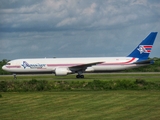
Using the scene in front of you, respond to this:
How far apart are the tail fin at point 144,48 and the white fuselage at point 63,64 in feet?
6.65

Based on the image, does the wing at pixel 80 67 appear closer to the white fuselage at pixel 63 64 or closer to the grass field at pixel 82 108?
the white fuselage at pixel 63 64

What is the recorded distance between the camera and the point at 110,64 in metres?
54.3

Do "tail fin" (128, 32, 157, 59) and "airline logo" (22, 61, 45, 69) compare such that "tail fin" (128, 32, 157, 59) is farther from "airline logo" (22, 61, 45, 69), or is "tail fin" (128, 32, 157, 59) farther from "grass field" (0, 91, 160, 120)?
"grass field" (0, 91, 160, 120)

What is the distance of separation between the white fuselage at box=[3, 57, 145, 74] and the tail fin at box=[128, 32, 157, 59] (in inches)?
79.8

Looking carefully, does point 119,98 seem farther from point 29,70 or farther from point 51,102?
point 29,70

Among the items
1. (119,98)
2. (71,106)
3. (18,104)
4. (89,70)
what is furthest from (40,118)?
(89,70)

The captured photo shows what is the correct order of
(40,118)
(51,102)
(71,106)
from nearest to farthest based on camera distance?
(40,118) → (71,106) → (51,102)

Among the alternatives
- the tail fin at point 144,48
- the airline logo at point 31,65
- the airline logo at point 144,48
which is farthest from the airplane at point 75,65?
the airline logo at point 144,48

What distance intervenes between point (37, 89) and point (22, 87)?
146 centimetres

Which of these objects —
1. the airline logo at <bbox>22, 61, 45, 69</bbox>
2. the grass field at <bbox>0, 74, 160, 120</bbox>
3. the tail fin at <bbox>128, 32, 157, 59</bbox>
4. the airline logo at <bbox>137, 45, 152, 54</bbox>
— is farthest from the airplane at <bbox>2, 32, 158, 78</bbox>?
the grass field at <bbox>0, 74, 160, 120</bbox>

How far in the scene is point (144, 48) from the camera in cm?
5766

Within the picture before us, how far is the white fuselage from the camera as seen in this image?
53.8 metres

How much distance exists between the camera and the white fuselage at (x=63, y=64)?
2119 inches

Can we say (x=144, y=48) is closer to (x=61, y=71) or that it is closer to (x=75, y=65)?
(x=75, y=65)
